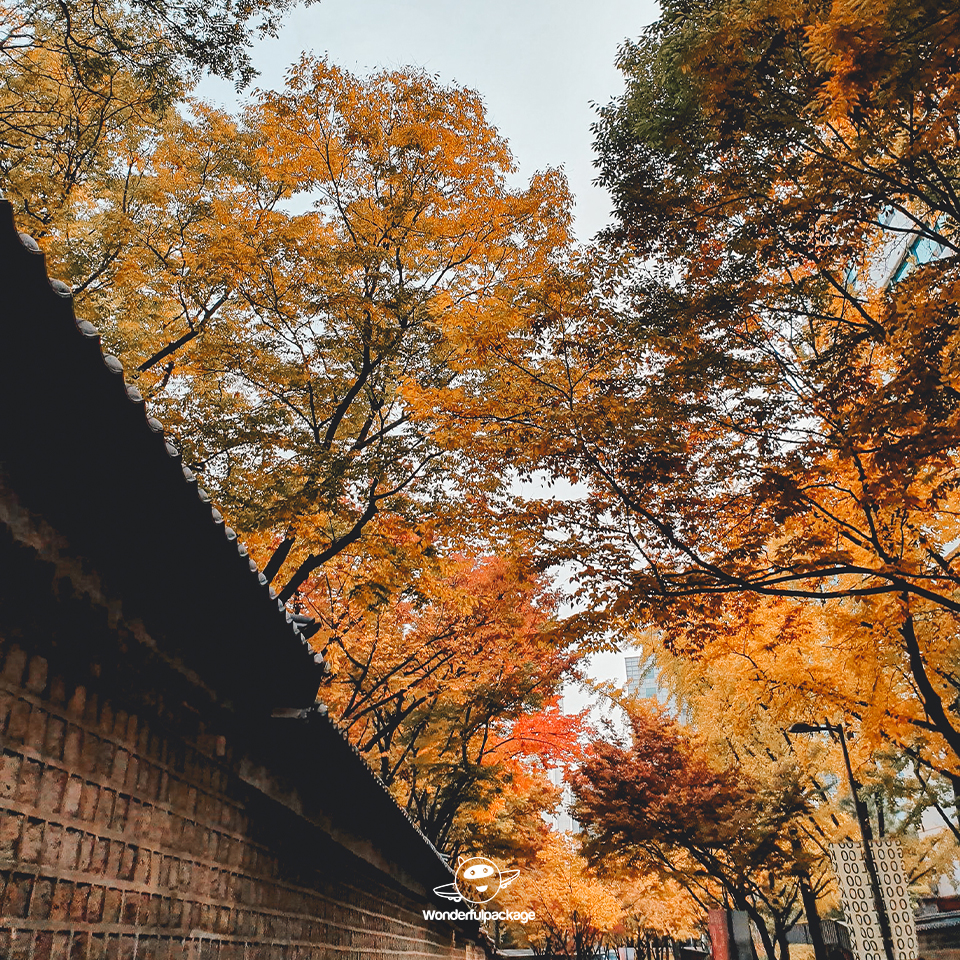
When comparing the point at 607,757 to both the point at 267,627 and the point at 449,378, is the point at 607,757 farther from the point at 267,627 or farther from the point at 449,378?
the point at 267,627

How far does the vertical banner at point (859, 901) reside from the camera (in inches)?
520

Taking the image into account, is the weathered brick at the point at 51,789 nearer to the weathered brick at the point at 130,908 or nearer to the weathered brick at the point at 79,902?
the weathered brick at the point at 79,902

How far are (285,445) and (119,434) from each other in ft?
25.6

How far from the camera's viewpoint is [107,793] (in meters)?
2.85

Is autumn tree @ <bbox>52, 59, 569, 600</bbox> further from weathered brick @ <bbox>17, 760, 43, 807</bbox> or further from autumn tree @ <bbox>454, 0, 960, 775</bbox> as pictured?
weathered brick @ <bbox>17, 760, 43, 807</bbox>

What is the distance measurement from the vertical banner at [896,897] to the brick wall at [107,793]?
43.1 ft

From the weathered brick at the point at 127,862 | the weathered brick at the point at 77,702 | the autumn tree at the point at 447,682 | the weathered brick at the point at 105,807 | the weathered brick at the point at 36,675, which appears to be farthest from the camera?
the autumn tree at the point at 447,682

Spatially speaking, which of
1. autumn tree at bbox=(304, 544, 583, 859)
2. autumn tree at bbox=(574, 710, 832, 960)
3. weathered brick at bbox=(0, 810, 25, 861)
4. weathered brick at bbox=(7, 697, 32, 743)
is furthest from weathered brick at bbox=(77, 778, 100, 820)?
autumn tree at bbox=(574, 710, 832, 960)

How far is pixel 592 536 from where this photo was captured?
26.0 ft

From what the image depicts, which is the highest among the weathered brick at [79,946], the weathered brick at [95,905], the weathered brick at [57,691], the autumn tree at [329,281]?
the autumn tree at [329,281]

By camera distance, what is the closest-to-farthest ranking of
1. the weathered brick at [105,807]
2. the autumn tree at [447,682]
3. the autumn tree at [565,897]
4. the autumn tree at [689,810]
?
the weathered brick at [105,807] → the autumn tree at [447,682] → the autumn tree at [689,810] → the autumn tree at [565,897]

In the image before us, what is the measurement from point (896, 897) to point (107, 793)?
15453 millimetres

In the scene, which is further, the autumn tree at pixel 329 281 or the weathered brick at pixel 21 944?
the autumn tree at pixel 329 281

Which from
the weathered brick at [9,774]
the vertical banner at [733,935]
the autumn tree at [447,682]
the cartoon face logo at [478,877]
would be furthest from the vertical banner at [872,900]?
the weathered brick at [9,774]
